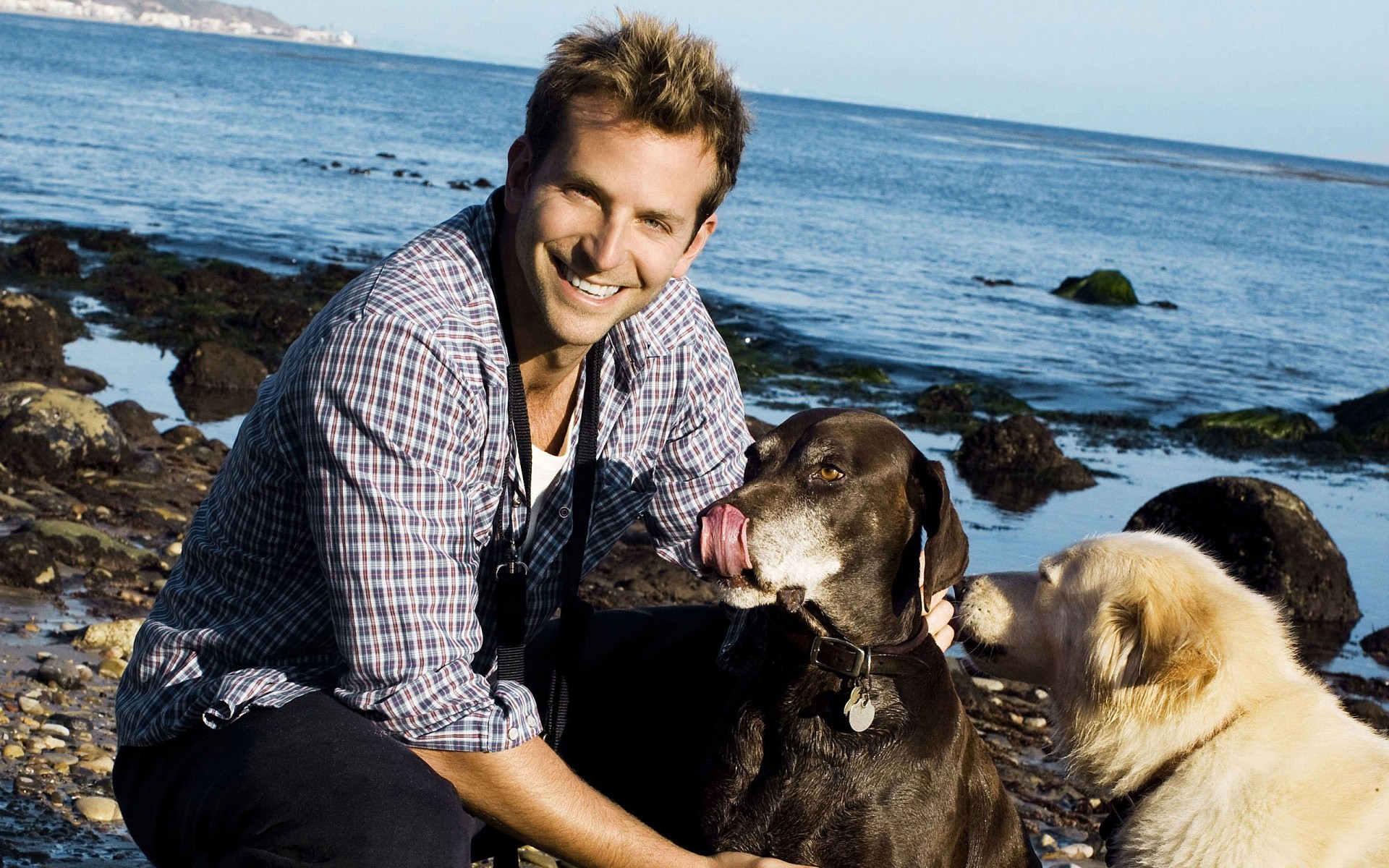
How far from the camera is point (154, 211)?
2422cm

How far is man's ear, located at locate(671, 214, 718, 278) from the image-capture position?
150 inches

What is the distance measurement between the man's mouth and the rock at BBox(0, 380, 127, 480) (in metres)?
5.73

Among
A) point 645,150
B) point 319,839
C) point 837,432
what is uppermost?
point 645,150

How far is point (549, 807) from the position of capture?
324 centimetres

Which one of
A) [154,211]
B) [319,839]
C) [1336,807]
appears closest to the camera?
[319,839]


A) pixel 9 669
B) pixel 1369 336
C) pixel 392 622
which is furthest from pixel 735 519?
pixel 1369 336

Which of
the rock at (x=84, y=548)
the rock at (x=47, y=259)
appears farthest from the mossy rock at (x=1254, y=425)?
the rock at (x=47, y=259)

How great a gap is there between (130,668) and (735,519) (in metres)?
1.67

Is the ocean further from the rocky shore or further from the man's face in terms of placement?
the man's face

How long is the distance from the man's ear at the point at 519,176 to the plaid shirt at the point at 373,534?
91 millimetres

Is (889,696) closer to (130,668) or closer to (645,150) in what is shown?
(645,150)

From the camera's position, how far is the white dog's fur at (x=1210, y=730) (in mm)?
3678

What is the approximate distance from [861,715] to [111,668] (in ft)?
10.8

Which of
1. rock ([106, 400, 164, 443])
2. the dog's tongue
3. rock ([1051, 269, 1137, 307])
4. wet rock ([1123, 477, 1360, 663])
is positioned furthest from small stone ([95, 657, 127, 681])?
rock ([1051, 269, 1137, 307])
